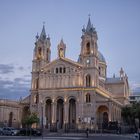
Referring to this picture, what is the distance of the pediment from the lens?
3627 inches

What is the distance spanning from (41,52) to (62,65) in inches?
433

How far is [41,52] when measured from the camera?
10112 cm

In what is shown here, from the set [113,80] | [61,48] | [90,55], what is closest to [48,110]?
[61,48]

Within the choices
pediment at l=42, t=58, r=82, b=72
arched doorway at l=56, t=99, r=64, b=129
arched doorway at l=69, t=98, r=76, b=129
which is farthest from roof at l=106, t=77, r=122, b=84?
pediment at l=42, t=58, r=82, b=72

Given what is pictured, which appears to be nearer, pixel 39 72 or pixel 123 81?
pixel 39 72

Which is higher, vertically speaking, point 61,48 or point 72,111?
point 61,48

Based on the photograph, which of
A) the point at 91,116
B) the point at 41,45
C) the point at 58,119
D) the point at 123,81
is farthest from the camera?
the point at 123,81

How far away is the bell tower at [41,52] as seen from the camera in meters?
99.6

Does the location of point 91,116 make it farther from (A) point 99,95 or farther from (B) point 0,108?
(B) point 0,108

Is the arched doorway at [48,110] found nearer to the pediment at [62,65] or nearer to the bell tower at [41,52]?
the pediment at [62,65]

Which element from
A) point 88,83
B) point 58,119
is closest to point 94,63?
point 88,83

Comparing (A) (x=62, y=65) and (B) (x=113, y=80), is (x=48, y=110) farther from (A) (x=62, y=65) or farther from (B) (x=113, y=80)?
(B) (x=113, y=80)

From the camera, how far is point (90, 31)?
96125 millimetres

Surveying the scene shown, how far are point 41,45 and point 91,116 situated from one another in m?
29.8
